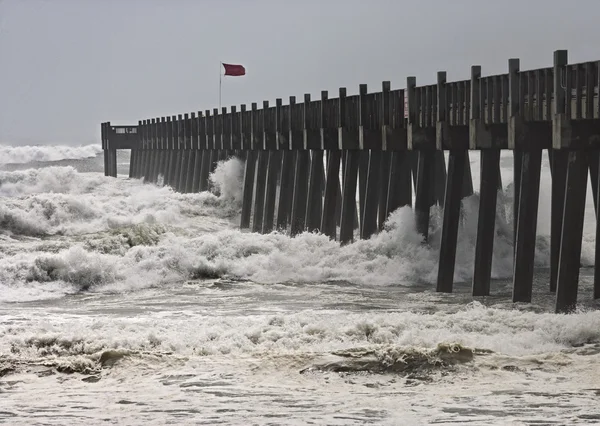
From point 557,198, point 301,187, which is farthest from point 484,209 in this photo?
point 301,187

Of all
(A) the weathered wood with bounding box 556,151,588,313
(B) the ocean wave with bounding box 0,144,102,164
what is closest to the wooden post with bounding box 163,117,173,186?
(B) the ocean wave with bounding box 0,144,102,164

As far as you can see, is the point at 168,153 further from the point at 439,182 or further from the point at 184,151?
the point at 439,182

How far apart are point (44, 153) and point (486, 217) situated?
2892 inches

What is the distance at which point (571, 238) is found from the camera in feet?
58.2

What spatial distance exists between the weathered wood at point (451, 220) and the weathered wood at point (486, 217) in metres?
0.86

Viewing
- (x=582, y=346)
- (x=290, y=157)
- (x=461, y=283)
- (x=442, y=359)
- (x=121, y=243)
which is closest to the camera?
(x=442, y=359)

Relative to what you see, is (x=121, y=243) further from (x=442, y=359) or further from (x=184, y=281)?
(x=442, y=359)

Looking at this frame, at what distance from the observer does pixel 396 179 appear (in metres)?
26.2

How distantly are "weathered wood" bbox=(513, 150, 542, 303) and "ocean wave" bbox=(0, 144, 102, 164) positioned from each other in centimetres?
6777

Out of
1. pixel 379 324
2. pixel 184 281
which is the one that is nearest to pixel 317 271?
pixel 184 281

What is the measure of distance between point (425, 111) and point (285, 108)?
40.2 ft

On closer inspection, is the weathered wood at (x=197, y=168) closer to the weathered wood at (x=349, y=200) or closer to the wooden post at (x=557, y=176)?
the weathered wood at (x=349, y=200)

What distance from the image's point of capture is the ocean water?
39.4 ft

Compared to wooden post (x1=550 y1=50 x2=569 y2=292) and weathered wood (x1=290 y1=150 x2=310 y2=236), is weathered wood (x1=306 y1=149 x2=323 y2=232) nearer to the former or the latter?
weathered wood (x1=290 y1=150 x2=310 y2=236)
